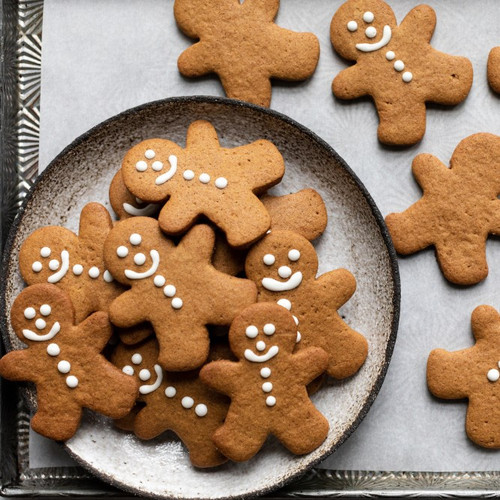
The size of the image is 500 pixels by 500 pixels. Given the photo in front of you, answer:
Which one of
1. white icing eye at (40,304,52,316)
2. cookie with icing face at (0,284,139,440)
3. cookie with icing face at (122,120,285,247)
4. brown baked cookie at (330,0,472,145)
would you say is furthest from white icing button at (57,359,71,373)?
brown baked cookie at (330,0,472,145)

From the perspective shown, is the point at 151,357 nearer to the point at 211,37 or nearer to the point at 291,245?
the point at 291,245

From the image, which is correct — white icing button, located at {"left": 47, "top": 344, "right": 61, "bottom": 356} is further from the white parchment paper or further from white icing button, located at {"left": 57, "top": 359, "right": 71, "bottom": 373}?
the white parchment paper

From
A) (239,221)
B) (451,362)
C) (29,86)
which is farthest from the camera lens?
(29,86)

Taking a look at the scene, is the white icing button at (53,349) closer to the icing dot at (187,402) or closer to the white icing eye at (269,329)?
the icing dot at (187,402)

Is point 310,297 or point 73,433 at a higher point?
point 310,297

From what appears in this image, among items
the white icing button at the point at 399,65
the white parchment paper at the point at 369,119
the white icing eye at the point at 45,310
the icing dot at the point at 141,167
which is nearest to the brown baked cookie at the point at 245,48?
the white parchment paper at the point at 369,119

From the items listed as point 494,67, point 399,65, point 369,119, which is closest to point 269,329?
point 369,119

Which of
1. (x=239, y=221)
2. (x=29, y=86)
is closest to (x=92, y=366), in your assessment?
(x=239, y=221)
